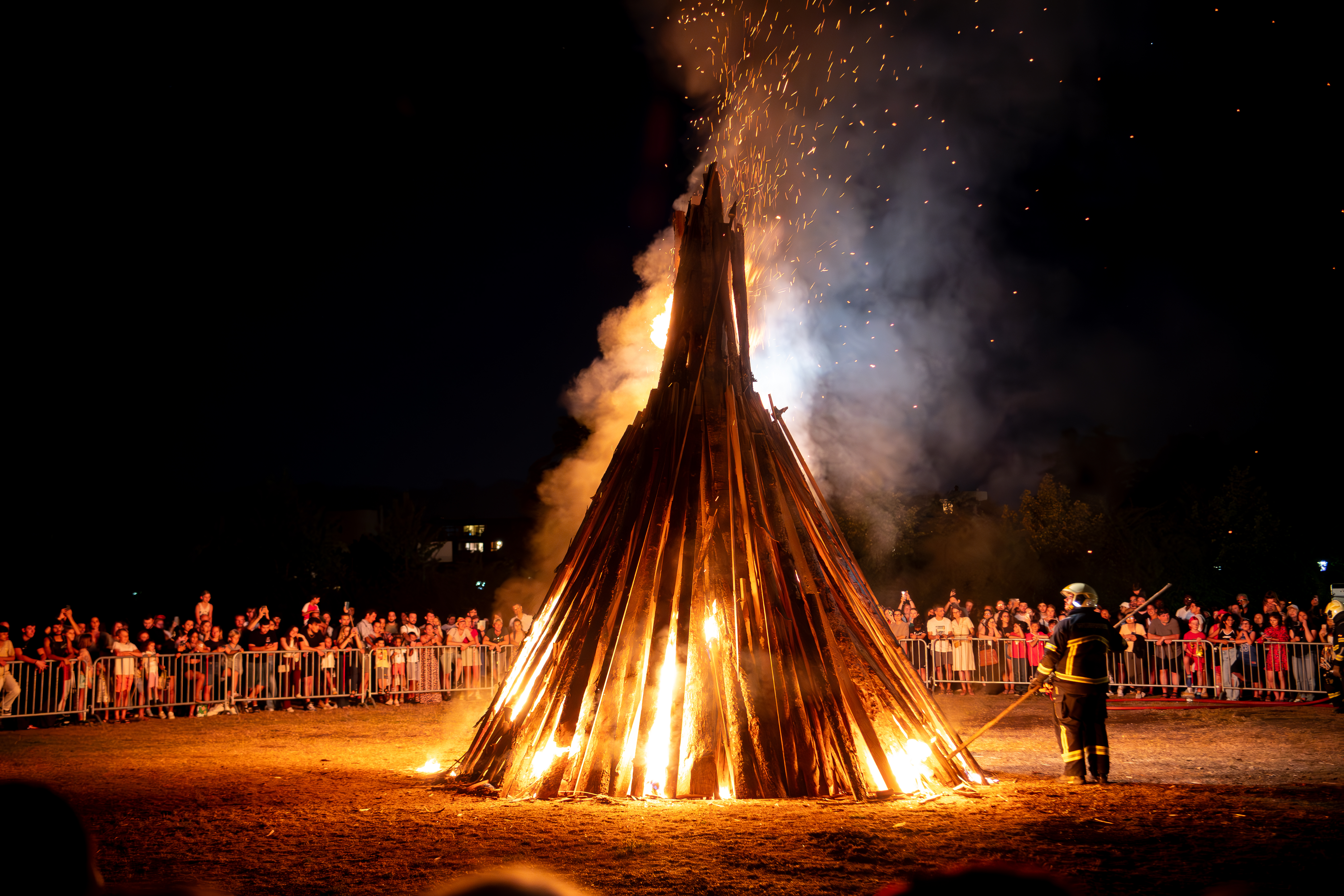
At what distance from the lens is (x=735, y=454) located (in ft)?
29.5

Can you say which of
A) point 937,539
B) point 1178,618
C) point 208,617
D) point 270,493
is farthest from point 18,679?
point 937,539

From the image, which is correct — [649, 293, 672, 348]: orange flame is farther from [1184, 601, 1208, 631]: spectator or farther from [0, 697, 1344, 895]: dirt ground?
[1184, 601, 1208, 631]: spectator

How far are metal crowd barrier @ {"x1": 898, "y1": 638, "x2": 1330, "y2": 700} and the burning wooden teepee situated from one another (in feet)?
18.7

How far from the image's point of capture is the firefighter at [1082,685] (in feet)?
28.2

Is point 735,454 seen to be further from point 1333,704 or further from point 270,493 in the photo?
point 270,493

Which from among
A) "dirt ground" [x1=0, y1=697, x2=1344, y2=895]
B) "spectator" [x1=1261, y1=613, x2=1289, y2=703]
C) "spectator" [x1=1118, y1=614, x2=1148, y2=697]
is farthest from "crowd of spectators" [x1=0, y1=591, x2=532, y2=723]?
"spectator" [x1=1261, y1=613, x2=1289, y2=703]

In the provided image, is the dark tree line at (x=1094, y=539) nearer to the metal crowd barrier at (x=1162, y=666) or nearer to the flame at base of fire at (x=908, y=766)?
the metal crowd barrier at (x=1162, y=666)

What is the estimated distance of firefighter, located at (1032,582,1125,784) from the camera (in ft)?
28.2

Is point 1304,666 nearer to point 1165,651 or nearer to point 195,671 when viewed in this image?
point 1165,651

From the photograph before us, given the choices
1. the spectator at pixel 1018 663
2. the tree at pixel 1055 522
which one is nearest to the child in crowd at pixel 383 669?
the spectator at pixel 1018 663

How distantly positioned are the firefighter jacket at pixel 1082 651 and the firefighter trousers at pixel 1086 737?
0.09 meters

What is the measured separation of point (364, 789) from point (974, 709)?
32.1 ft

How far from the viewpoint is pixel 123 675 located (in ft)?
51.1

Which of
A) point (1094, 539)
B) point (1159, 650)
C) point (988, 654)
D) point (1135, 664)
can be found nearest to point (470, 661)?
point (988, 654)
